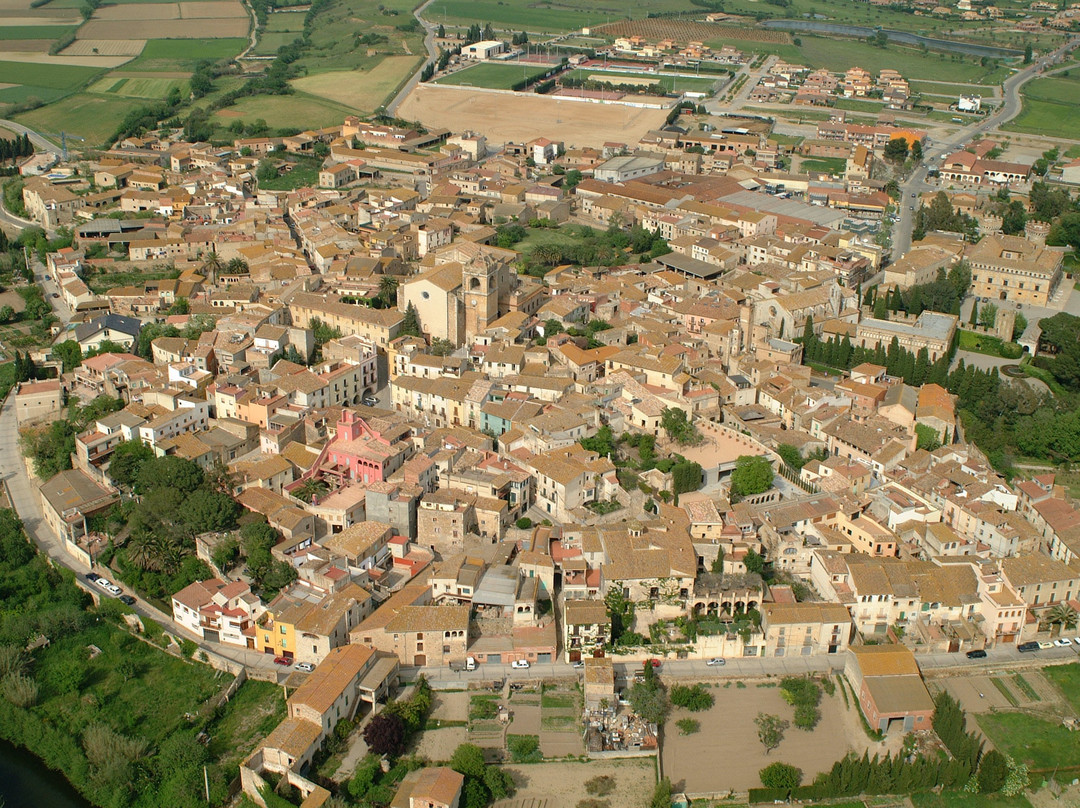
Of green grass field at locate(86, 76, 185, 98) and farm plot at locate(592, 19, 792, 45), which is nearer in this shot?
green grass field at locate(86, 76, 185, 98)

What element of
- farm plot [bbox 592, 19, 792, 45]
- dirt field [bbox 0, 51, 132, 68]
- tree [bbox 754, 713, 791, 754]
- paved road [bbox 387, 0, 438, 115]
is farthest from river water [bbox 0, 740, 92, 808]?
farm plot [bbox 592, 19, 792, 45]

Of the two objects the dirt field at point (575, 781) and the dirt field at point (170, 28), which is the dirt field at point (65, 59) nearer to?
the dirt field at point (170, 28)

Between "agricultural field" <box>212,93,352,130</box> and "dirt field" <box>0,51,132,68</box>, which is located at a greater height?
"dirt field" <box>0,51,132,68</box>

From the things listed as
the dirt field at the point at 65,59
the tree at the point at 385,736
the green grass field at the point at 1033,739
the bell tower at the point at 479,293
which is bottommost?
the green grass field at the point at 1033,739

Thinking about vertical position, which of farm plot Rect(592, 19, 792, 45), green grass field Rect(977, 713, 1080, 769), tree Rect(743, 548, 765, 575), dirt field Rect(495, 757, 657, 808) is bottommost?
dirt field Rect(495, 757, 657, 808)

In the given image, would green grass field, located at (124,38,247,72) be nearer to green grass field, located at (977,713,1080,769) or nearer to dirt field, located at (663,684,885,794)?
dirt field, located at (663,684,885,794)

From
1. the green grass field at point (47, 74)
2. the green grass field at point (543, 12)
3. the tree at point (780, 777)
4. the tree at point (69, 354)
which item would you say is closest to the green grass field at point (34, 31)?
the green grass field at point (47, 74)
